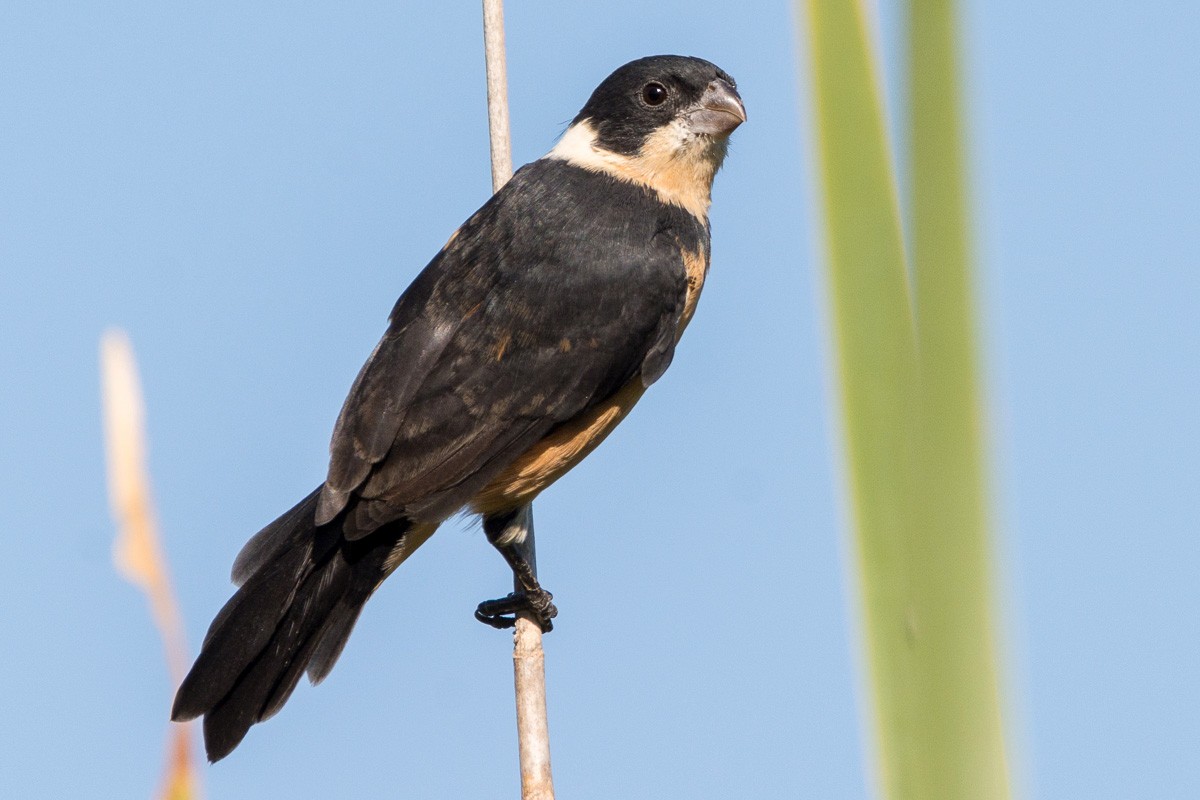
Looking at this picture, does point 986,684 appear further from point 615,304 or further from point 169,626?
point 615,304

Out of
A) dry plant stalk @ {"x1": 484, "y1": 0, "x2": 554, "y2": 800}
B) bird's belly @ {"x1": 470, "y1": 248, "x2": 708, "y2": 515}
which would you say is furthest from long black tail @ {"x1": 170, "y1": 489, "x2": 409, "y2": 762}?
dry plant stalk @ {"x1": 484, "y1": 0, "x2": 554, "y2": 800}

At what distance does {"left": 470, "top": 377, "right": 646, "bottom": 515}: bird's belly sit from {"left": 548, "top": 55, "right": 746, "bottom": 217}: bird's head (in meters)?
0.70

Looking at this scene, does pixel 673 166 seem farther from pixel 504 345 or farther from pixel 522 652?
pixel 522 652

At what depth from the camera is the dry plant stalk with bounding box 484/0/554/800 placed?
3127 millimetres

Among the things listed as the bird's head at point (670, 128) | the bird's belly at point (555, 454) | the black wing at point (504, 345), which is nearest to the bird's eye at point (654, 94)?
the bird's head at point (670, 128)

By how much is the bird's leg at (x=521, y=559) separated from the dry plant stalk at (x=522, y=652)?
0.04 m

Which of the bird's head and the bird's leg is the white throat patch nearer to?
the bird's head

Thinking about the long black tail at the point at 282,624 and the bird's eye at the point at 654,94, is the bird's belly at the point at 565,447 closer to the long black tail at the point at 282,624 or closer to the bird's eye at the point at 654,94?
the long black tail at the point at 282,624

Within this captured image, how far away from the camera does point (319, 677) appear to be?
3.75 meters

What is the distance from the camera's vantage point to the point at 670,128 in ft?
13.8

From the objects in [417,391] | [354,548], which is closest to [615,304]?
[417,391]

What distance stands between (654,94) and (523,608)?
1.71 m

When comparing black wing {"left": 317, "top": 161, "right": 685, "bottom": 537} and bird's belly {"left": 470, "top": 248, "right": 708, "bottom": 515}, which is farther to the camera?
bird's belly {"left": 470, "top": 248, "right": 708, "bottom": 515}

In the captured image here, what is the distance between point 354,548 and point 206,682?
552 millimetres
